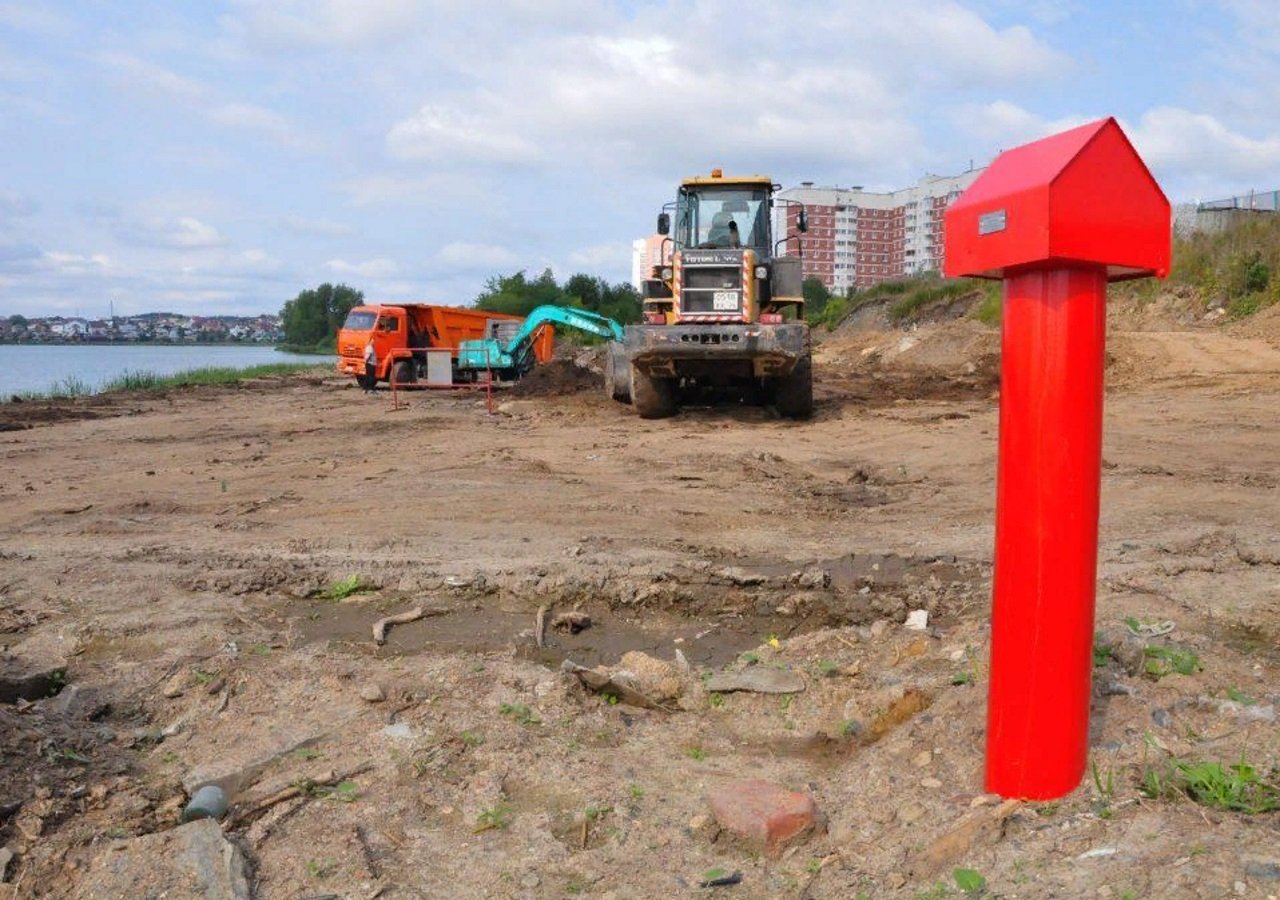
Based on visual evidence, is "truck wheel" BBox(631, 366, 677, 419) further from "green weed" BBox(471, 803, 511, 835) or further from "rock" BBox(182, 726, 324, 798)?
"green weed" BBox(471, 803, 511, 835)

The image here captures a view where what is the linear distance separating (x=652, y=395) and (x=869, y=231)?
79482mm

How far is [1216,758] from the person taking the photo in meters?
2.79

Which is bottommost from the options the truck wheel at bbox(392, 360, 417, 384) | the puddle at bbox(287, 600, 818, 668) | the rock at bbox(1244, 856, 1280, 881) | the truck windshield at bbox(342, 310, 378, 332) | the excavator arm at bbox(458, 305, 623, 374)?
the puddle at bbox(287, 600, 818, 668)

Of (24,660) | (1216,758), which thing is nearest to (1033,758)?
(1216,758)

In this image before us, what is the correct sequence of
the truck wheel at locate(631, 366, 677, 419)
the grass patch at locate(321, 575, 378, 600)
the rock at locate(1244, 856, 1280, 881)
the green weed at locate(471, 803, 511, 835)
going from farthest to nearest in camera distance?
the truck wheel at locate(631, 366, 677, 419) < the grass patch at locate(321, 575, 378, 600) < the green weed at locate(471, 803, 511, 835) < the rock at locate(1244, 856, 1280, 881)

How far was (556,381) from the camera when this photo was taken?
70.3 feet

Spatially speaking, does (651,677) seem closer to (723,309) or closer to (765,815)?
(765,815)

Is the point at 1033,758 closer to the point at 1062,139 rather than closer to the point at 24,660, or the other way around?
the point at 1062,139

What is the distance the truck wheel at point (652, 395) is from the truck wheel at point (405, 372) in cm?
1151

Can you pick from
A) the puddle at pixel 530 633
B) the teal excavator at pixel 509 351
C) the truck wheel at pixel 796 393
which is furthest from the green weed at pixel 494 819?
the teal excavator at pixel 509 351

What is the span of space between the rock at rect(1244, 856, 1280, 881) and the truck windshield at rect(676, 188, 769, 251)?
13.2m

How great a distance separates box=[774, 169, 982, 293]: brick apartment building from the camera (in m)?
79.6

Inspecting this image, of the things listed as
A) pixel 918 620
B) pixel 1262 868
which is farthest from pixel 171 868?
pixel 918 620

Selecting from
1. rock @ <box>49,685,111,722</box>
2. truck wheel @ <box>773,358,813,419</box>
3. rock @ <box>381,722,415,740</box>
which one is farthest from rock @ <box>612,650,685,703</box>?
truck wheel @ <box>773,358,813,419</box>
